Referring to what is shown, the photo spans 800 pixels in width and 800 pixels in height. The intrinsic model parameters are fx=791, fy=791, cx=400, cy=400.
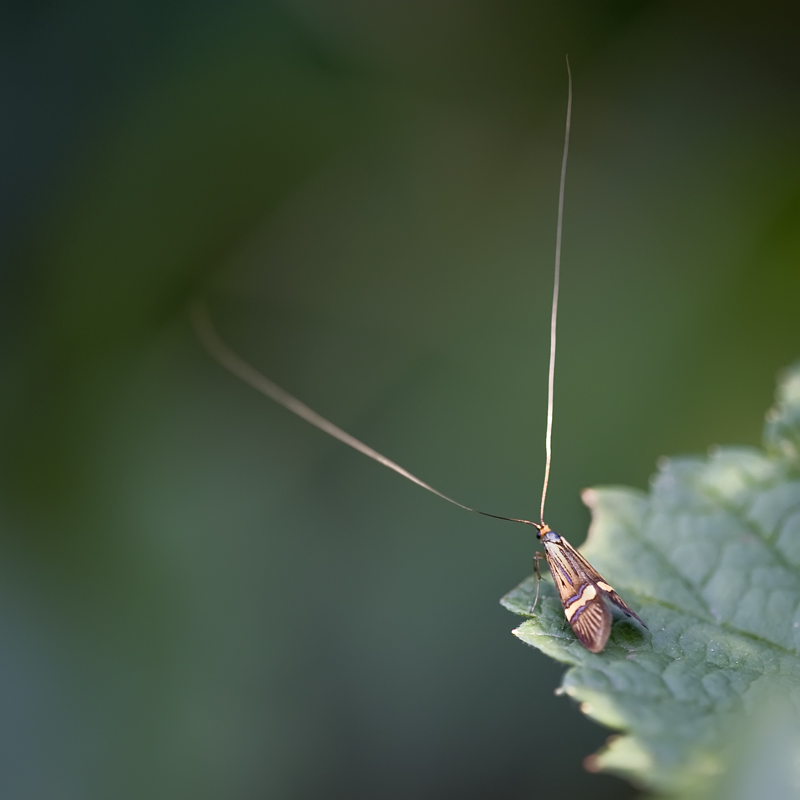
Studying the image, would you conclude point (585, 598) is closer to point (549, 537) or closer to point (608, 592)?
point (608, 592)

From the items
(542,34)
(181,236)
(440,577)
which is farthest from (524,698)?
(542,34)

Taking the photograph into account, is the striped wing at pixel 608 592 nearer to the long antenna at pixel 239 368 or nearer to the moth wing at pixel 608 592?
the moth wing at pixel 608 592

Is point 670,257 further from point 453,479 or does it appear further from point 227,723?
point 227,723

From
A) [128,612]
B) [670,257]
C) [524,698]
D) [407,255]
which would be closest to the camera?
[524,698]

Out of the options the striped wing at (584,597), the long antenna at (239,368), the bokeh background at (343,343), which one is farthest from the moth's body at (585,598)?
the long antenna at (239,368)

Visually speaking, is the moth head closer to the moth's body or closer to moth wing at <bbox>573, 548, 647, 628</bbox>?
the moth's body

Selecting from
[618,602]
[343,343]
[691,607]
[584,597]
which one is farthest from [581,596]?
[343,343]
